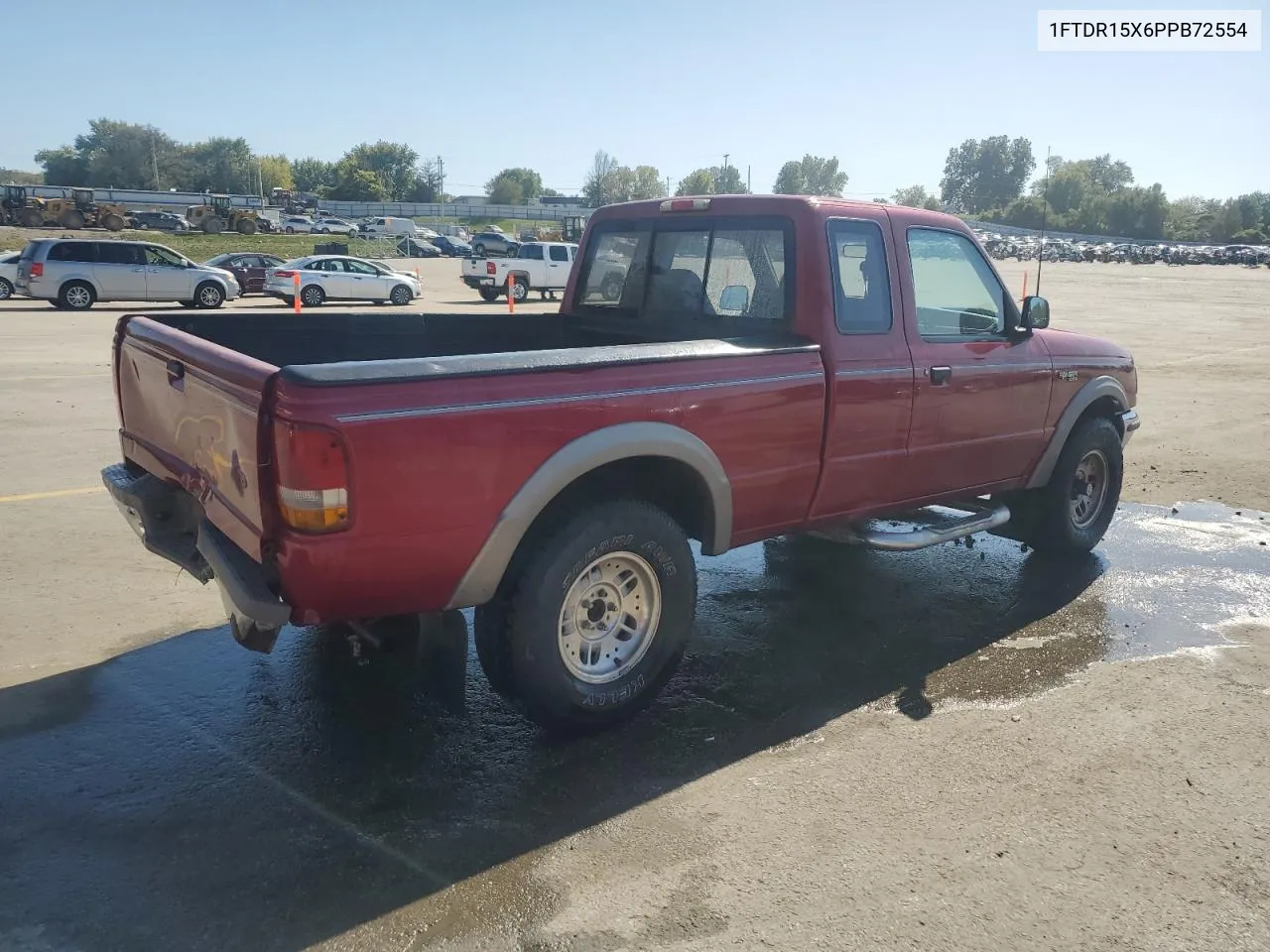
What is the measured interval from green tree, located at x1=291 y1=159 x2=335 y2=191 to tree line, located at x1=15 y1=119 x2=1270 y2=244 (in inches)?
6.6

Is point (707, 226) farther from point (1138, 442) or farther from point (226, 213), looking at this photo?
point (226, 213)

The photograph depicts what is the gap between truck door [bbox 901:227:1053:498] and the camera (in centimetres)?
503

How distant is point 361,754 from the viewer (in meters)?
3.81

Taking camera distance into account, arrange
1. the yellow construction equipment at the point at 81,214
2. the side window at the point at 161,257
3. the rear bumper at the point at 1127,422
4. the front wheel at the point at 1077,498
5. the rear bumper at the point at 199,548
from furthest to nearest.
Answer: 1. the yellow construction equipment at the point at 81,214
2. the side window at the point at 161,257
3. the rear bumper at the point at 1127,422
4. the front wheel at the point at 1077,498
5. the rear bumper at the point at 199,548

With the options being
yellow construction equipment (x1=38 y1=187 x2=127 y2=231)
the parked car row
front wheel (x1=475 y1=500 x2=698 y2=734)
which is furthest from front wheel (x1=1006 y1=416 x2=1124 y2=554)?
yellow construction equipment (x1=38 y1=187 x2=127 y2=231)

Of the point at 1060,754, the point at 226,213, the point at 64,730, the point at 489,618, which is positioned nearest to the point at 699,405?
the point at 489,618

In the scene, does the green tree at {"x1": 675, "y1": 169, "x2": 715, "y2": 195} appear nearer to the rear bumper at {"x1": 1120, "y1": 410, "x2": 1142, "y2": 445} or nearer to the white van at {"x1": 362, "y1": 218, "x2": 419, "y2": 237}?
the white van at {"x1": 362, "y1": 218, "x2": 419, "y2": 237}

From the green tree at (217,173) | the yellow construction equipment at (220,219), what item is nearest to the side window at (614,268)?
the yellow construction equipment at (220,219)

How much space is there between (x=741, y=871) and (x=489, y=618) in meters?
1.26

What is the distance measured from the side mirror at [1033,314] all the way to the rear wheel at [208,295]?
2233cm

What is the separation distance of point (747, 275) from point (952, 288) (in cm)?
129

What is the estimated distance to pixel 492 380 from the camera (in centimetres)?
337

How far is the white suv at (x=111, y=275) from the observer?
22.1 metres

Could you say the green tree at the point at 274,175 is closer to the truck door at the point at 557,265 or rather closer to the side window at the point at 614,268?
the truck door at the point at 557,265
